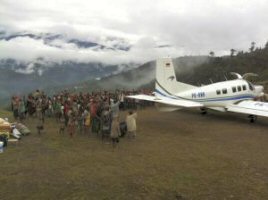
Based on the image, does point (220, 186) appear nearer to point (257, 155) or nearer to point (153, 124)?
point (257, 155)

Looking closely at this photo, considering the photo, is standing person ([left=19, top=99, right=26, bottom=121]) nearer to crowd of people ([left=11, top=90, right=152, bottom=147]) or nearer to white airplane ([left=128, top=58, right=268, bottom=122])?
crowd of people ([left=11, top=90, right=152, bottom=147])

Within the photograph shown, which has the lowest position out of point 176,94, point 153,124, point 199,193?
point 199,193

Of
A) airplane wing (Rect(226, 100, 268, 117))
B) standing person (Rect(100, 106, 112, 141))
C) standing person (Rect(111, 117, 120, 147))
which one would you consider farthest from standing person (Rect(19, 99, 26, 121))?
airplane wing (Rect(226, 100, 268, 117))

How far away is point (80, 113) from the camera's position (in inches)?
875

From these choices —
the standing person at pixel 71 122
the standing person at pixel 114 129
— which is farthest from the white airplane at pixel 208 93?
the standing person at pixel 114 129

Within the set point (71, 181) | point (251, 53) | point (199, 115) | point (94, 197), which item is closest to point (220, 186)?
point (94, 197)

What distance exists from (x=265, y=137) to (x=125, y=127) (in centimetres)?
774

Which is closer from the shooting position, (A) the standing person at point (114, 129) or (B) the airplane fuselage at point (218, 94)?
(A) the standing person at point (114, 129)

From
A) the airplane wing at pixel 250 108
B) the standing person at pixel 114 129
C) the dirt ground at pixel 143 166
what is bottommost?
the dirt ground at pixel 143 166

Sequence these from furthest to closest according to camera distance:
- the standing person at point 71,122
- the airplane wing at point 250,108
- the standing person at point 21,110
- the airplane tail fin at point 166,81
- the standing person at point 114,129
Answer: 1. the airplane tail fin at point 166,81
2. the standing person at point 21,110
3. the airplane wing at point 250,108
4. the standing person at point 71,122
5. the standing person at point 114,129

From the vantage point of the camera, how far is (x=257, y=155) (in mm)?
16875

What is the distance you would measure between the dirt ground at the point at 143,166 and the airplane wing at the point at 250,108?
189 cm

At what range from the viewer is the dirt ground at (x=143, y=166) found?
40.3ft

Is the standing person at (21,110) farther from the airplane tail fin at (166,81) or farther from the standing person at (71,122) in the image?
the airplane tail fin at (166,81)
